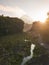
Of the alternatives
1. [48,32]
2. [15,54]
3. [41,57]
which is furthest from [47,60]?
[48,32]

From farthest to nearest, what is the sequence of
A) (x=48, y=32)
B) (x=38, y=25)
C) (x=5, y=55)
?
(x=38, y=25) < (x=48, y=32) < (x=5, y=55)

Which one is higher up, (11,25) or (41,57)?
(11,25)

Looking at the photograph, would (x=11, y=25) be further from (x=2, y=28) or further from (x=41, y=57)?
(x=41, y=57)

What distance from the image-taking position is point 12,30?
9300cm

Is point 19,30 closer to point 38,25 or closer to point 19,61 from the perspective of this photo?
point 38,25

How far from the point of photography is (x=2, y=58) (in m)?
40.9

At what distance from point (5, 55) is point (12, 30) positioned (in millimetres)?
49762

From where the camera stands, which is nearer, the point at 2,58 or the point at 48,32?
the point at 2,58

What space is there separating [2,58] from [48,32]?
46407mm

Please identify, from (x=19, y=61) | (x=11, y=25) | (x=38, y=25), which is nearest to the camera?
(x=19, y=61)

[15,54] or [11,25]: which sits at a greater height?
[11,25]

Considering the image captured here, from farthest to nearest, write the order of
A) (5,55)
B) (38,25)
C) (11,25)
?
(38,25)
(11,25)
(5,55)

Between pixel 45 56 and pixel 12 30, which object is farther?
pixel 12 30

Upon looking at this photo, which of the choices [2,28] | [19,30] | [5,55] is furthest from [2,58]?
[19,30]
